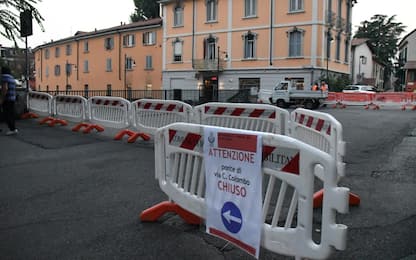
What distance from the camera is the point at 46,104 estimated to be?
13.8m

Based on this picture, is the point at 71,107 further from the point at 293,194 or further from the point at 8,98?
the point at 293,194

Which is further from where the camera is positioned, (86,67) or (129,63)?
(86,67)

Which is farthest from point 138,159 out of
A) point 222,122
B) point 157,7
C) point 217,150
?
point 157,7

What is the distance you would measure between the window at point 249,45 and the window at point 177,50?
26.9ft

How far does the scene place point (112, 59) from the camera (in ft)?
165

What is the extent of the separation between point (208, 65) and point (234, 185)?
37.1 m

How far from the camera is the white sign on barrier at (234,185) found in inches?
115

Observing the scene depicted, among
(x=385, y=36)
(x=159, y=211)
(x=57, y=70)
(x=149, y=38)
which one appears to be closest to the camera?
(x=159, y=211)

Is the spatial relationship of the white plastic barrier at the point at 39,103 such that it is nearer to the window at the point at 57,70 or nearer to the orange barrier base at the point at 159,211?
the orange barrier base at the point at 159,211

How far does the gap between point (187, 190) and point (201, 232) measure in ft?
1.55

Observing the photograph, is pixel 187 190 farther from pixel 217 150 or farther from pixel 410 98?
pixel 410 98

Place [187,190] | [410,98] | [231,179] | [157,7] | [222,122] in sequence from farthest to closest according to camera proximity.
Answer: [157,7] → [410,98] → [222,122] → [187,190] → [231,179]

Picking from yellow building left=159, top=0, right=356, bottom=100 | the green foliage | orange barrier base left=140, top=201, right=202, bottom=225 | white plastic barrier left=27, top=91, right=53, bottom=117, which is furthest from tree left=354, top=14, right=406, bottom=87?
orange barrier base left=140, top=201, right=202, bottom=225

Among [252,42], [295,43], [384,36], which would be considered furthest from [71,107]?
[384,36]
